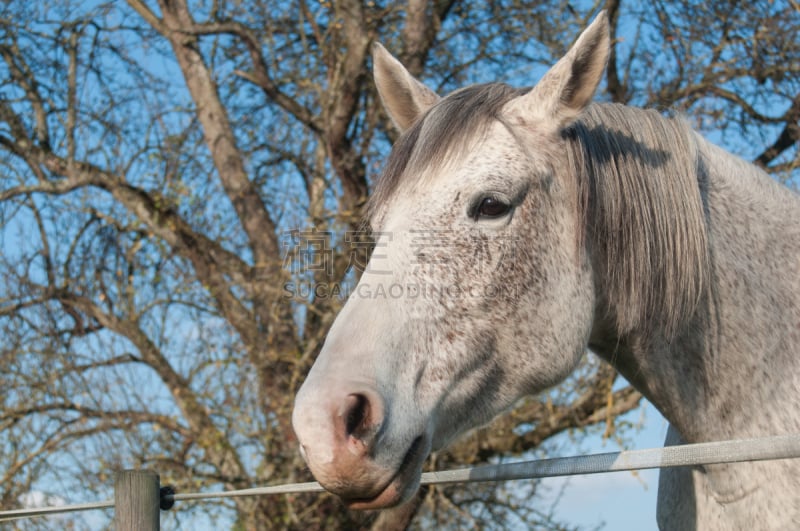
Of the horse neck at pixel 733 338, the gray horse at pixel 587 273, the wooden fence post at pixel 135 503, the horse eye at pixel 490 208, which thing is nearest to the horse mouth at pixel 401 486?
the gray horse at pixel 587 273

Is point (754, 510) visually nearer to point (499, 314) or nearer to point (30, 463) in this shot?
point (499, 314)

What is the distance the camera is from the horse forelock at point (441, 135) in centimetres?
211

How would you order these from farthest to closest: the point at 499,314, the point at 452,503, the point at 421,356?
A: the point at 452,503 → the point at 499,314 → the point at 421,356

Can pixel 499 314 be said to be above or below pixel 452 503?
below

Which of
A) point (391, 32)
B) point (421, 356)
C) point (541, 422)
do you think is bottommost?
point (421, 356)

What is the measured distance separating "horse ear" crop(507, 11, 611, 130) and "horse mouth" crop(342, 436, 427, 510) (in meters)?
0.95

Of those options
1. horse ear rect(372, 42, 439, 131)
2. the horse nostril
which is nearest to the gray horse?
the horse nostril

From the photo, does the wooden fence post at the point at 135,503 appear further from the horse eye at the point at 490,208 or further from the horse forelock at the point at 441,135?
the horse eye at the point at 490,208

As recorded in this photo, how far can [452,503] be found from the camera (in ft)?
23.1

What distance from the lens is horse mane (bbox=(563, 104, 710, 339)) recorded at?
2094 mm

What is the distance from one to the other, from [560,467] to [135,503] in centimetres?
138

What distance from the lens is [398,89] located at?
2.64 meters

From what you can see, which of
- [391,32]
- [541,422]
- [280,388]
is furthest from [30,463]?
[391,32]

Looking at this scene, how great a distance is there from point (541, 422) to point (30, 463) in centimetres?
467
